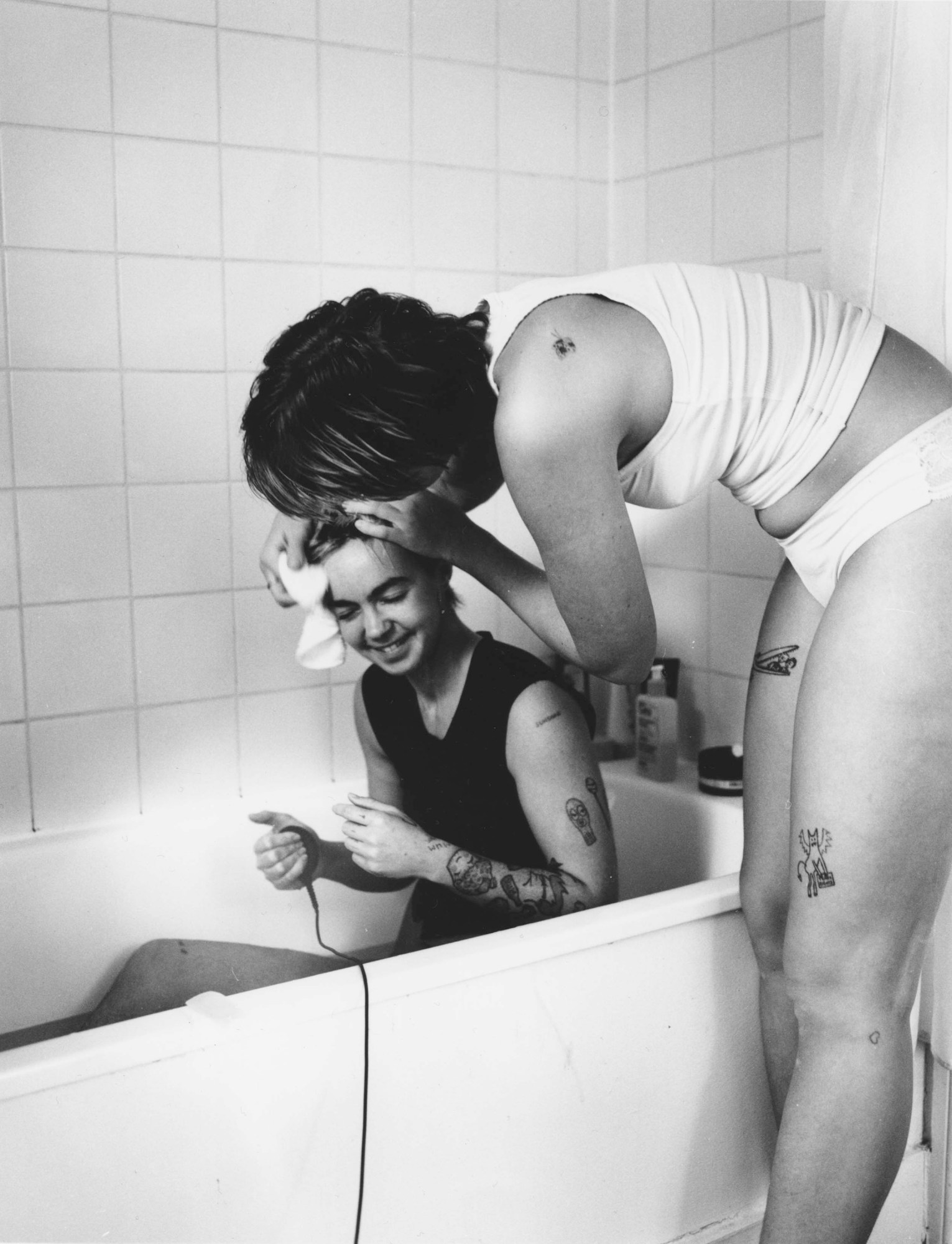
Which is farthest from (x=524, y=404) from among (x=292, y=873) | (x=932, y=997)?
(x=932, y=997)

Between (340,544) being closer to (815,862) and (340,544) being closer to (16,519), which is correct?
(16,519)

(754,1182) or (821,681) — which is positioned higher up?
(821,681)

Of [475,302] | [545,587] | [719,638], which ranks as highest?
[475,302]

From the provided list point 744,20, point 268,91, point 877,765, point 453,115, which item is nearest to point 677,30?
point 744,20

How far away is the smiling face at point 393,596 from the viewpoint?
1.44 metres

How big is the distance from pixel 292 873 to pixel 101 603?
524mm

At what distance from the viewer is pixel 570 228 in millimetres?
2000

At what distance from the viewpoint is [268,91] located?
169 centimetres

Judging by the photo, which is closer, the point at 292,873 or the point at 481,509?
the point at 292,873

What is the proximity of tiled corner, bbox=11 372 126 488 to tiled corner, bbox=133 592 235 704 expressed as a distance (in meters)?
0.20

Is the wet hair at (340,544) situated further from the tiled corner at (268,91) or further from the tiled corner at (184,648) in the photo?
the tiled corner at (268,91)

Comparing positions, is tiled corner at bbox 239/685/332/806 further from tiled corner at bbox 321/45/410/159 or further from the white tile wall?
tiled corner at bbox 321/45/410/159

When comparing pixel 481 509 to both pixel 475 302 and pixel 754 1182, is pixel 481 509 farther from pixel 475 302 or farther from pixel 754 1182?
pixel 754 1182

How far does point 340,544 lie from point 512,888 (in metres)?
0.45
